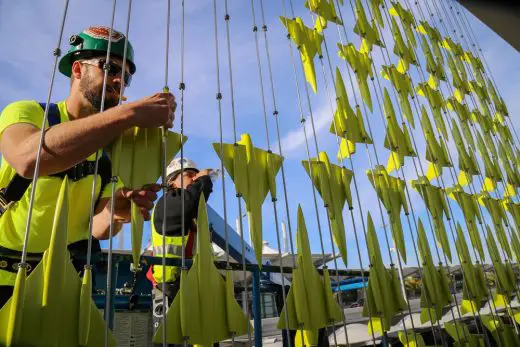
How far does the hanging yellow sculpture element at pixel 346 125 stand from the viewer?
1.67 meters

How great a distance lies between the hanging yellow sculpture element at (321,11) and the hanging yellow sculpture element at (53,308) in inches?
62.8

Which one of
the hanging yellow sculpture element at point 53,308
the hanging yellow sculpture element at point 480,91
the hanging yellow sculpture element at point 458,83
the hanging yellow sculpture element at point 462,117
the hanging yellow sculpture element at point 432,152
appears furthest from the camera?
the hanging yellow sculpture element at point 480,91

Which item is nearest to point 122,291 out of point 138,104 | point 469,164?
point 138,104

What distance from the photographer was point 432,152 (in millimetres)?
2379

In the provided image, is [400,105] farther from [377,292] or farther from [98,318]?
[98,318]

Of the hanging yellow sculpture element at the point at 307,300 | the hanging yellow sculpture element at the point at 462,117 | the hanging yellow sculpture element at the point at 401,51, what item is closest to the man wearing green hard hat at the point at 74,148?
the hanging yellow sculpture element at the point at 307,300

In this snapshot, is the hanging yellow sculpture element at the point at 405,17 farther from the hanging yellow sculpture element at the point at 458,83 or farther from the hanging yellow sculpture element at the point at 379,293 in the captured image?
the hanging yellow sculpture element at the point at 379,293

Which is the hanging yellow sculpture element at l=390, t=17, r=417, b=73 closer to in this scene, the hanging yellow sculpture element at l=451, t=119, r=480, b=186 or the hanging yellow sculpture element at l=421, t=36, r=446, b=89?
the hanging yellow sculpture element at l=421, t=36, r=446, b=89

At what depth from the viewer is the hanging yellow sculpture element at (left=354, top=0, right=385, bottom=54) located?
2.22 m

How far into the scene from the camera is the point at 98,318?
67 centimetres

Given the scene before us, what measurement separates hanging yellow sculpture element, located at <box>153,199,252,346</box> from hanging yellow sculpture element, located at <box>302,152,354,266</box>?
55 centimetres

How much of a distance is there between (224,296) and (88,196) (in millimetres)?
Answer: 486

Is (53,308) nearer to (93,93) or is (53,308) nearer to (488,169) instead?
(93,93)

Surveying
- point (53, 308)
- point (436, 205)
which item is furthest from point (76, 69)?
point (436, 205)
